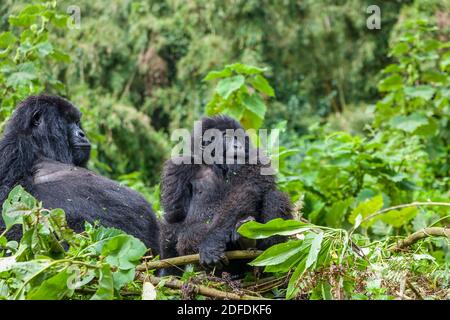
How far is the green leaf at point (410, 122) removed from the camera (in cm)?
611

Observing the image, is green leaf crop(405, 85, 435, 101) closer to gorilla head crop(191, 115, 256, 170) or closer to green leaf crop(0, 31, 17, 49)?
gorilla head crop(191, 115, 256, 170)

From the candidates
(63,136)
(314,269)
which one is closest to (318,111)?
(63,136)

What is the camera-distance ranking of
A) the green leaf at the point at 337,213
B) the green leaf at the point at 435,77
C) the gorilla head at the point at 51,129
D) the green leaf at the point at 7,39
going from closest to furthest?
the gorilla head at the point at 51,129, the green leaf at the point at 337,213, the green leaf at the point at 7,39, the green leaf at the point at 435,77

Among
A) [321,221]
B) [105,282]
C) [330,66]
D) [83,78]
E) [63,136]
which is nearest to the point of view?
[105,282]

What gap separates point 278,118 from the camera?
1140 cm

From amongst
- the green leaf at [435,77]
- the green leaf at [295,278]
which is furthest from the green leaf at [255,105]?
the green leaf at [295,278]

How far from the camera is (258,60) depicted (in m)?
10.6

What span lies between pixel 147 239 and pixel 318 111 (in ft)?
28.3


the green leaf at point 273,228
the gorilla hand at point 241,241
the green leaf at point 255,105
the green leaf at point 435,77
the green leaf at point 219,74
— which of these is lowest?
→ the gorilla hand at point 241,241

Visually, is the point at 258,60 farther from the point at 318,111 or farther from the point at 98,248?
the point at 98,248

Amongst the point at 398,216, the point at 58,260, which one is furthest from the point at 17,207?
the point at 398,216

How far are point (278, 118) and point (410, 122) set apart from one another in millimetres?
5333

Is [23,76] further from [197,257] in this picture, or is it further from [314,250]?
[314,250]

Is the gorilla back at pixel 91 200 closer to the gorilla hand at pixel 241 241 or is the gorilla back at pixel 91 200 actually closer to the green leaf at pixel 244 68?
the gorilla hand at pixel 241 241
